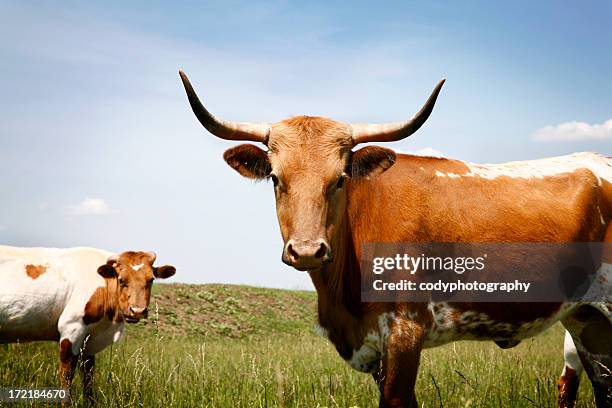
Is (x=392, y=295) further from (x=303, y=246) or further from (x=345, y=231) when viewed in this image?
(x=303, y=246)

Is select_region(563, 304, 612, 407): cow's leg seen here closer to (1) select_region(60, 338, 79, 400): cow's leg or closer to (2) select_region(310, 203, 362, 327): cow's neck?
(2) select_region(310, 203, 362, 327): cow's neck

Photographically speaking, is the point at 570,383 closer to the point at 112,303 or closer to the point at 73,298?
the point at 112,303

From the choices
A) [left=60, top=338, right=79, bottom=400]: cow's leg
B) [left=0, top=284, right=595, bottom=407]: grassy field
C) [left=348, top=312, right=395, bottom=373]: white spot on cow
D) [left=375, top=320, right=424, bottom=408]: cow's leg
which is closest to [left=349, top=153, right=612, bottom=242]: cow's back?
[left=348, top=312, right=395, bottom=373]: white spot on cow

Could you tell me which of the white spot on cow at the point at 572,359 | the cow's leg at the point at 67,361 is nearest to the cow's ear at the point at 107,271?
the cow's leg at the point at 67,361

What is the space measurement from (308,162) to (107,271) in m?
6.31

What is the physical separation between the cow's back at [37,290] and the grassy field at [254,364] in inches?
17.5

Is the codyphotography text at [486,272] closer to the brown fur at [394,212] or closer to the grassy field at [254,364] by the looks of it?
the brown fur at [394,212]

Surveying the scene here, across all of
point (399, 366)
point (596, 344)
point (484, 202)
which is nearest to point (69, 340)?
point (399, 366)

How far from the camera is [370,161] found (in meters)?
4.91

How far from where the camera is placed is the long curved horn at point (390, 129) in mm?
4938

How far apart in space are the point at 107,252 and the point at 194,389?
5108mm

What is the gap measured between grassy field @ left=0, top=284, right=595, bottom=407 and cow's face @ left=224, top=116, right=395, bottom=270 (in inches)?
38.7

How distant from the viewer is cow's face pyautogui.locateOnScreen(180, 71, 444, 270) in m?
4.14

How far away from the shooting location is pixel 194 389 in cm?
615
